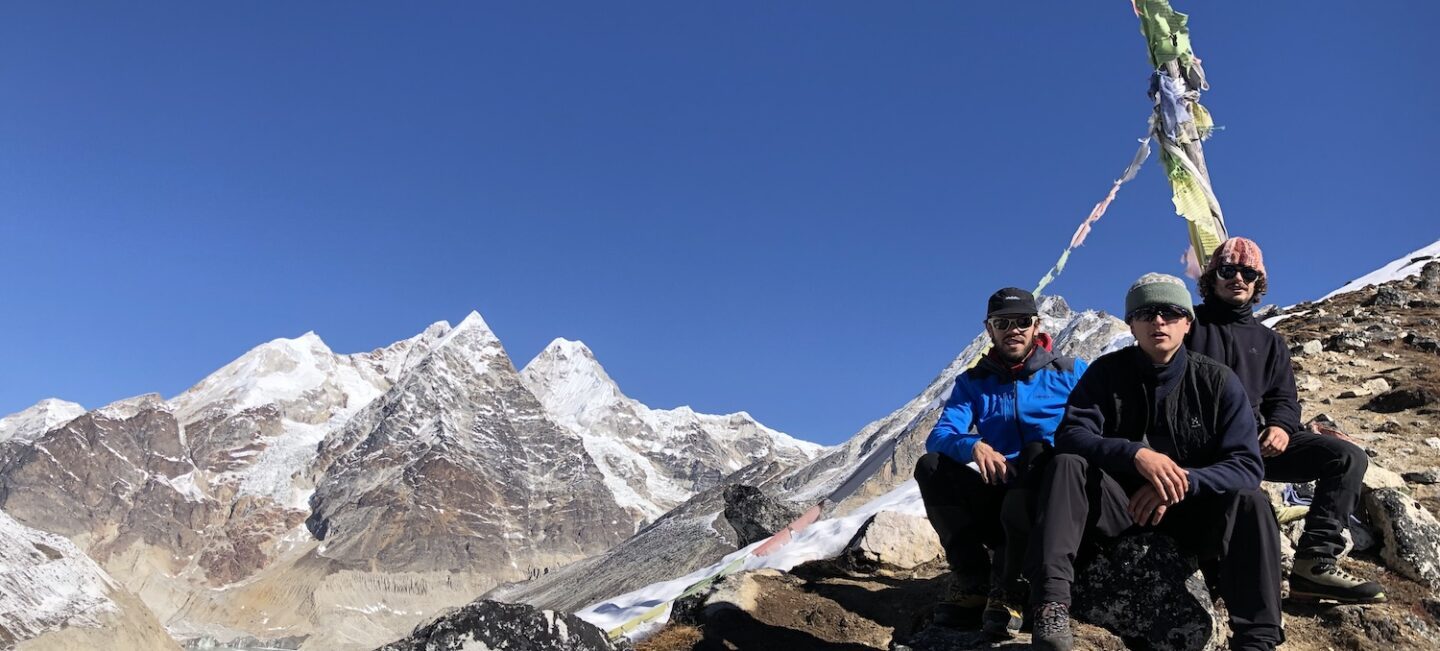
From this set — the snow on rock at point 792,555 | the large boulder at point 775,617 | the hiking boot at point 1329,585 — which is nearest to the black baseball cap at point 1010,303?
the hiking boot at point 1329,585

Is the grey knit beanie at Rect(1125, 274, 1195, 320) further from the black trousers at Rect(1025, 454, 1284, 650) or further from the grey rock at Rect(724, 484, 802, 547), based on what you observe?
the grey rock at Rect(724, 484, 802, 547)

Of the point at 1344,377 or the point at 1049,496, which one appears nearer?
the point at 1049,496

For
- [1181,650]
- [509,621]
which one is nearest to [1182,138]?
[1181,650]

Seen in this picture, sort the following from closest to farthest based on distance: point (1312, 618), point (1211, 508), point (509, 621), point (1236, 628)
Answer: point (1236, 628) < point (1211, 508) < point (509, 621) < point (1312, 618)

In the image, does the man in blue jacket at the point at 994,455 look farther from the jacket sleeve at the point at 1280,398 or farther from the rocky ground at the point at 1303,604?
the jacket sleeve at the point at 1280,398

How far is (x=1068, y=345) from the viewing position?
322 feet

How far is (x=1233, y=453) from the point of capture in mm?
4469

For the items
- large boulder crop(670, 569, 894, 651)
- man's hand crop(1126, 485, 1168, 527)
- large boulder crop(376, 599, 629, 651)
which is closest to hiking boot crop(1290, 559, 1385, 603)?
man's hand crop(1126, 485, 1168, 527)

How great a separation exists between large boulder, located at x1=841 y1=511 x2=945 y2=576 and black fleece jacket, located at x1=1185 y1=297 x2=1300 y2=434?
4.24m

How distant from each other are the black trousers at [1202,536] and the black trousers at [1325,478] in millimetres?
1016

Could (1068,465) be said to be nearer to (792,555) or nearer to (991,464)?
(991,464)

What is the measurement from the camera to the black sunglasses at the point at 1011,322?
→ 538cm

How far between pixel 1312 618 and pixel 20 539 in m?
33.8

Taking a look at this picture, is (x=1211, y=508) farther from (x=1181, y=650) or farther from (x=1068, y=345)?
(x=1068, y=345)
